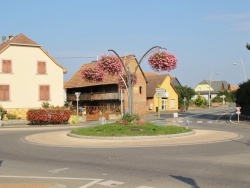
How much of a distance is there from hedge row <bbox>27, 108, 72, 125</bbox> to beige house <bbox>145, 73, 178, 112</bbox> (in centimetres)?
3380

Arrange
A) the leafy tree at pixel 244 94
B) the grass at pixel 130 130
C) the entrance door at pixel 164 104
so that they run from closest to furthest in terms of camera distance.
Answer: the grass at pixel 130 130
the leafy tree at pixel 244 94
the entrance door at pixel 164 104

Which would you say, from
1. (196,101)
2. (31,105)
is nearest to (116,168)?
(31,105)

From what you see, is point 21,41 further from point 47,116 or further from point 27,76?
point 47,116

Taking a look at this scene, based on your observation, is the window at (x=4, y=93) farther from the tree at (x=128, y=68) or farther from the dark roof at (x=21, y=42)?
the tree at (x=128, y=68)

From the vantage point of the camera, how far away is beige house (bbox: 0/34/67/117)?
44594 millimetres

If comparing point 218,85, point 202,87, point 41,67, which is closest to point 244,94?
point 41,67

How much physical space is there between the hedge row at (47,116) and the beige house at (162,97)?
1331 inches

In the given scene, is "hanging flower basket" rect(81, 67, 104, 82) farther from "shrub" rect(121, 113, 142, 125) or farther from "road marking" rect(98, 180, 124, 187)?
"road marking" rect(98, 180, 124, 187)

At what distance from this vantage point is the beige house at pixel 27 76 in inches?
1756

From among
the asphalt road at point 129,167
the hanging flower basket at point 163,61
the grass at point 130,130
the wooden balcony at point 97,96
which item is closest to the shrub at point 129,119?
the grass at point 130,130

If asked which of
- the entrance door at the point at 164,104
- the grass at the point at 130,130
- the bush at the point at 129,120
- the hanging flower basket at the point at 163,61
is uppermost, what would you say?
the hanging flower basket at the point at 163,61

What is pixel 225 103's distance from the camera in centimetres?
11219

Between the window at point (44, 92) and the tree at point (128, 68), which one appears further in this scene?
the window at point (44, 92)

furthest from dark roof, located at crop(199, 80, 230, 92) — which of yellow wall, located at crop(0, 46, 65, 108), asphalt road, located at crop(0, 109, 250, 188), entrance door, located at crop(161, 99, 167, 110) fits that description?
asphalt road, located at crop(0, 109, 250, 188)
